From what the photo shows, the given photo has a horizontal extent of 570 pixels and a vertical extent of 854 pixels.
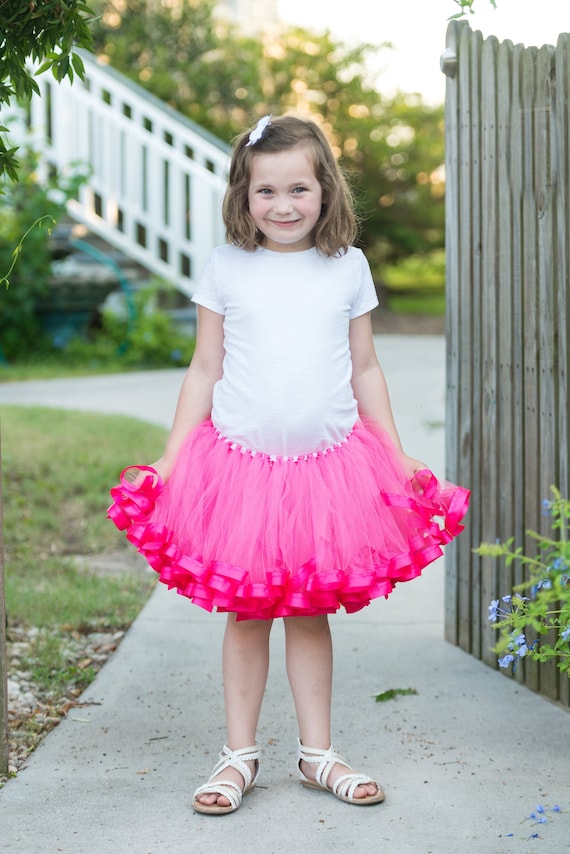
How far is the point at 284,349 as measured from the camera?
258 cm

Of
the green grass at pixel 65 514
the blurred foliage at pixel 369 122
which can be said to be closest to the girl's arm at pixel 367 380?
the green grass at pixel 65 514

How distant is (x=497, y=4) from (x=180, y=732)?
189 cm

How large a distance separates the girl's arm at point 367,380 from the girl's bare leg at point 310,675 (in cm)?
47

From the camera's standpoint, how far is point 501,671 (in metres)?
3.31

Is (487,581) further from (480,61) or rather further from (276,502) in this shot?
(480,61)

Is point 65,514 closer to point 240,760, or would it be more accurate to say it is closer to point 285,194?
point 240,760

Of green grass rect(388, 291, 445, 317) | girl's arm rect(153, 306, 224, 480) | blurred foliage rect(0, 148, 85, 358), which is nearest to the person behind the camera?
girl's arm rect(153, 306, 224, 480)

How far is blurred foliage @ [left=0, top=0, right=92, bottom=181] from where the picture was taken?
260cm

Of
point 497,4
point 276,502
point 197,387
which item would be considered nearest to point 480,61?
point 497,4

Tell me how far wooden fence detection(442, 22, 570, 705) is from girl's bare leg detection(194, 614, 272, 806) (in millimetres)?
858

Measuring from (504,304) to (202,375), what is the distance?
3.11 feet

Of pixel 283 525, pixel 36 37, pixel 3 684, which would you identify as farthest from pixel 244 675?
pixel 36 37

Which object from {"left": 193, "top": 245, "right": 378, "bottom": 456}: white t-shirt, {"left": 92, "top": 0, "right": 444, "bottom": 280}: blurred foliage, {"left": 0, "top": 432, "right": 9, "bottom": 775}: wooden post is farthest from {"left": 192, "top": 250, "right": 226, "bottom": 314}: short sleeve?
{"left": 92, "top": 0, "right": 444, "bottom": 280}: blurred foliage

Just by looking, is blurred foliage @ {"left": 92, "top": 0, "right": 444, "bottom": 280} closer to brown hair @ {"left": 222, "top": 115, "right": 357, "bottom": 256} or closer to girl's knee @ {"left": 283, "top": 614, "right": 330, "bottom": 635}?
brown hair @ {"left": 222, "top": 115, "right": 357, "bottom": 256}
